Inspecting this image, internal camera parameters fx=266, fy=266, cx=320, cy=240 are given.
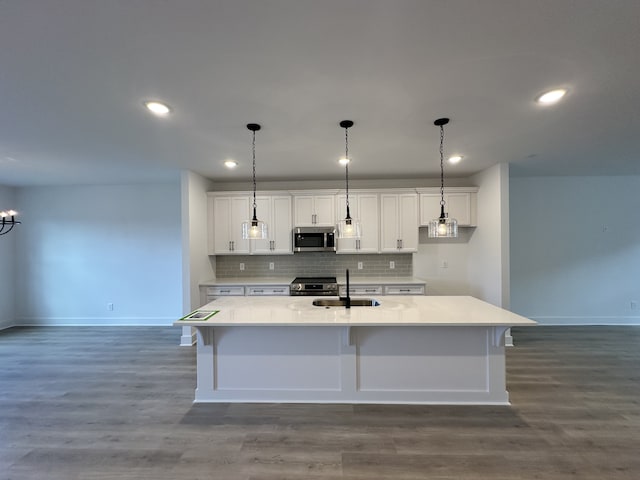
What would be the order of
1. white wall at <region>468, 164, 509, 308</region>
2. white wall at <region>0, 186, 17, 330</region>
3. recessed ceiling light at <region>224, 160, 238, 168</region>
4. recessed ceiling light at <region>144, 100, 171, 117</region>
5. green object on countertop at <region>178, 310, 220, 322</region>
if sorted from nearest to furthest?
1. recessed ceiling light at <region>144, 100, 171, 117</region>
2. green object on countertop at <region>178, 310, 220, 322</region>
3. recessed ceiling light at <region>224, 160, 238, 168</region>
4. white wall at <region>468, 164, 509, 308</region>
5. white wall at <region>0, 186, 17, 330</region>

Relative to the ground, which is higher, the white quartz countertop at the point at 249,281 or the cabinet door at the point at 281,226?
the cabinet door at the point at 281,226

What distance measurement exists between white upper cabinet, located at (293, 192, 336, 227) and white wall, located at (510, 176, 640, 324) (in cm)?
328

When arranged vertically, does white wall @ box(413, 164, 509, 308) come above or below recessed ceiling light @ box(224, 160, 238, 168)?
below

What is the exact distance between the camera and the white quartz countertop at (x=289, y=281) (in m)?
4.31

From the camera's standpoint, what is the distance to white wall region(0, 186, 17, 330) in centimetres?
489

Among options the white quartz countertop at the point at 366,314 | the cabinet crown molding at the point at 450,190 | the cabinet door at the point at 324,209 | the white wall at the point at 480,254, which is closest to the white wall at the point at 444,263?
the white wall at the point at 480,254

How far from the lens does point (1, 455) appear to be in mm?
1954

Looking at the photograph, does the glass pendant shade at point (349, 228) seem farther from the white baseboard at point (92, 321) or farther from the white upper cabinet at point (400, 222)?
the white baseboard at point (92, 321)

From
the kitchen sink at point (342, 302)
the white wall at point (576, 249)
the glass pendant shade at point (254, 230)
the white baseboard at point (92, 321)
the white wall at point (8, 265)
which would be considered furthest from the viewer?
the white baseboard at point (92, 321)

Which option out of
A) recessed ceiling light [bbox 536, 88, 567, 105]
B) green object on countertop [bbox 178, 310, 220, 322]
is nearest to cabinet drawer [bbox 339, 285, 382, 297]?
green object on countertop [bbox 178, 310, 220, 322]

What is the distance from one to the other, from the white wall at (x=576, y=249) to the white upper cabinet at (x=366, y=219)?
250 cm

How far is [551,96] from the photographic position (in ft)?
6.78

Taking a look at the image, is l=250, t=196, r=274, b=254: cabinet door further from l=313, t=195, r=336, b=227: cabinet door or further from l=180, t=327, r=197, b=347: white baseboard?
l=180, t=327, r=197, b=347: white baseboard

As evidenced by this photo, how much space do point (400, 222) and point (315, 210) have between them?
4.83 feet
